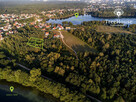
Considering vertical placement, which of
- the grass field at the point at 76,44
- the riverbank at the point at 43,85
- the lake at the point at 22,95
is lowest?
the lake at the point at 22,95

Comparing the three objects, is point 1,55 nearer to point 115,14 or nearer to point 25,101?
point 25,101

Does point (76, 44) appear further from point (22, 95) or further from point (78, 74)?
point (22, 95)

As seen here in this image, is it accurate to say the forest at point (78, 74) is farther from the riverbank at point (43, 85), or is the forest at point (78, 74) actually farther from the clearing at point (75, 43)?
the clearing at point (75, 43)

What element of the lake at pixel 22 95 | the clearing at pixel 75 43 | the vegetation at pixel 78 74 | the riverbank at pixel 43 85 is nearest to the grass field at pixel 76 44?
the clearing at pixel 75 43

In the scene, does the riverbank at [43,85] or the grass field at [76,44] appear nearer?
the riverbank at [43,85]

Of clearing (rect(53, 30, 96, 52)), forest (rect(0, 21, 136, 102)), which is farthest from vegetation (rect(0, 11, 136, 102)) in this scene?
clearing (rect(53, 30, 96, 52))

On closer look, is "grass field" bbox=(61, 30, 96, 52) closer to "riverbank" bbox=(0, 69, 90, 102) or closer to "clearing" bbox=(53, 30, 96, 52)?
"clearing" bbox=(53, 30, 96, 52)

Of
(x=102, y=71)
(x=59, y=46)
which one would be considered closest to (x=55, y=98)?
(x=102, y=71)

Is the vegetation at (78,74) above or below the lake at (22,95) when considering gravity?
above
